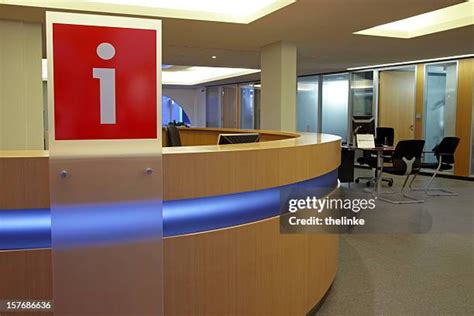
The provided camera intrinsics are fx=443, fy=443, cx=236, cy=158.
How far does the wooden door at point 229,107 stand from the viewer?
18000 millimetres

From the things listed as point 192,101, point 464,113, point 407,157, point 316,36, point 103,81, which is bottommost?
point 407,157

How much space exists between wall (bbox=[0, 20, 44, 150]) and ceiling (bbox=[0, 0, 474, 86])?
0.93 feet

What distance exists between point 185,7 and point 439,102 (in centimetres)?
676

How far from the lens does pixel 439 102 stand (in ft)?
33.2

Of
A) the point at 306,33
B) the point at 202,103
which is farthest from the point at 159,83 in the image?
the point at 202,103

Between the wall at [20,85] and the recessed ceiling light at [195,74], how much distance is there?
26.8ft

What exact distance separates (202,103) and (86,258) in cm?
1862

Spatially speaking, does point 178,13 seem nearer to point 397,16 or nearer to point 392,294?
point 397,16

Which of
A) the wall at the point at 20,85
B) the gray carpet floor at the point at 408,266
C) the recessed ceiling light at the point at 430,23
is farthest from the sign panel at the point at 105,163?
the recessed ceiling light at the point at 430,23

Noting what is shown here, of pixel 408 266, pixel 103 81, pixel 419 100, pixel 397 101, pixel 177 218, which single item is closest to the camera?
pixel 103 81

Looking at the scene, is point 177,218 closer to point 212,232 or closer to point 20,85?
point 212,232

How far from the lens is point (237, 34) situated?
23.1ft

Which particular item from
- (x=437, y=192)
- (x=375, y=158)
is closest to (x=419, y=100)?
(x=375, y=158)

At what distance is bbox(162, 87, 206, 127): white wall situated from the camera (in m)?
19.5
